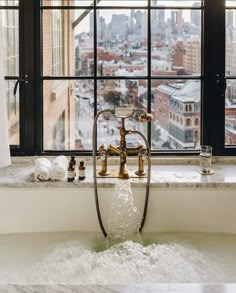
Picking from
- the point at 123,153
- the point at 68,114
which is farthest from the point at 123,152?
the point at 68,114

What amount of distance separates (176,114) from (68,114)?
610 millimetres

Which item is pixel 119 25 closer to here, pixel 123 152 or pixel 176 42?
pixel 176 42

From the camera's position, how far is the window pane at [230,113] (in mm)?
2748

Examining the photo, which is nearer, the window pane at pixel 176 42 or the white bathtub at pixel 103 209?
the white bathtub at pixel 103 209

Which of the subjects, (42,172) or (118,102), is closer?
(42,172)

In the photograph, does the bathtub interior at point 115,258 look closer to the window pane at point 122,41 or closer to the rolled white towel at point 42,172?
the rolled white towel at point 42,172

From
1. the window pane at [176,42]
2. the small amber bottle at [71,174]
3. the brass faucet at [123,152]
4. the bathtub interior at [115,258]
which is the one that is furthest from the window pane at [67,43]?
the bathtub interior at [115,258]

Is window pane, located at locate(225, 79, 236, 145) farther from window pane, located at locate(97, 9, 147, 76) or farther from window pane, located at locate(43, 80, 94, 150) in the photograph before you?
window pane, located at locate(43, 80, 94, 150)

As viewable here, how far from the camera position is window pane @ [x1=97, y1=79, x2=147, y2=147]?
2.76m

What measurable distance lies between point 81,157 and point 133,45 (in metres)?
0.68

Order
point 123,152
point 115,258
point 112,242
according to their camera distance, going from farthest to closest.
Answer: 1. point 123,152
2. point 112,242
3. point 115,258

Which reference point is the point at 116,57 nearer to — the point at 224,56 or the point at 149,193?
the point at 224,56

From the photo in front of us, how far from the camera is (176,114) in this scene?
110 inches

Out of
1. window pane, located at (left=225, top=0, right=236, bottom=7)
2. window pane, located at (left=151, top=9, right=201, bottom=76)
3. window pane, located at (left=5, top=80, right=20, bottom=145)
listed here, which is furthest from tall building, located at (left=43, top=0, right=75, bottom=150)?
window pane, located at (left=225, top=0, right=236, bottom=7)
